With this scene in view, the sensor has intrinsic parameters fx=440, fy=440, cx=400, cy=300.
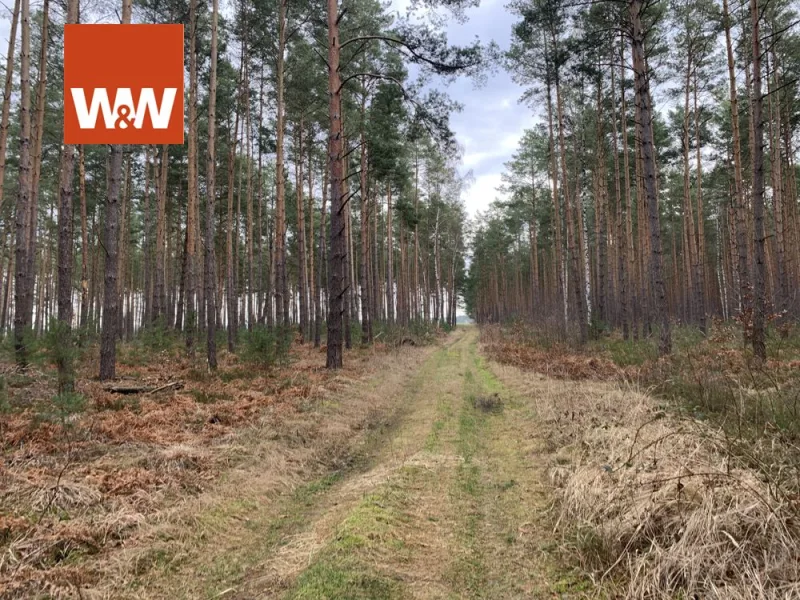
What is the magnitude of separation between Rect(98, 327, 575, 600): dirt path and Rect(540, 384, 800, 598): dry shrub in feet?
1.21

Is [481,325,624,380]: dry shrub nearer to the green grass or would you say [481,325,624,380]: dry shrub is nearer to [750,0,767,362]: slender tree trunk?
[750,0,767,362]: slender tree trunk

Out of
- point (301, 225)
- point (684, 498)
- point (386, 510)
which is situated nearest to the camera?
point (684, 498)

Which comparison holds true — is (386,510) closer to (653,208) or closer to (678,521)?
(678,521)

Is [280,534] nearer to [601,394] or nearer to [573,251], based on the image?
[601,394]

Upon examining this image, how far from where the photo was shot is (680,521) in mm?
2994

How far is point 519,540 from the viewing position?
12.0 ft

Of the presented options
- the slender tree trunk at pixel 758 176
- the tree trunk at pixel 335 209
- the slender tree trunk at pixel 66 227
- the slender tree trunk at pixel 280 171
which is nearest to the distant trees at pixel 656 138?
the slender tree trunk at pixel 758 176

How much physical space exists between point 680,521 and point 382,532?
2.17 metres

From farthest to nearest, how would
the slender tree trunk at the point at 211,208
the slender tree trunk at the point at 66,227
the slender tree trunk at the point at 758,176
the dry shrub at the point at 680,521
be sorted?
1. the slender tree trunk at the point at 211,208
2. the slender tree trunk at the point at 758,176
3. the slender tree trunk at the point at 66,227
4. the dry shrub at the point at 680,521

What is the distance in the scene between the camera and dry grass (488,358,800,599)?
99.4 inches

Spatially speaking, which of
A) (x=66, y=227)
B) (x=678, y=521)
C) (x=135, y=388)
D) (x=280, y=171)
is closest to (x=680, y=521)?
(x=678, y=521)

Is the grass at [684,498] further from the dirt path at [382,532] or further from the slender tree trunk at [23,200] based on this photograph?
the slender tree trunk at [23,200]

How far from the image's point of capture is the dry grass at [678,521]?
2.53 metres

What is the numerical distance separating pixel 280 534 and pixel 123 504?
1.44m
